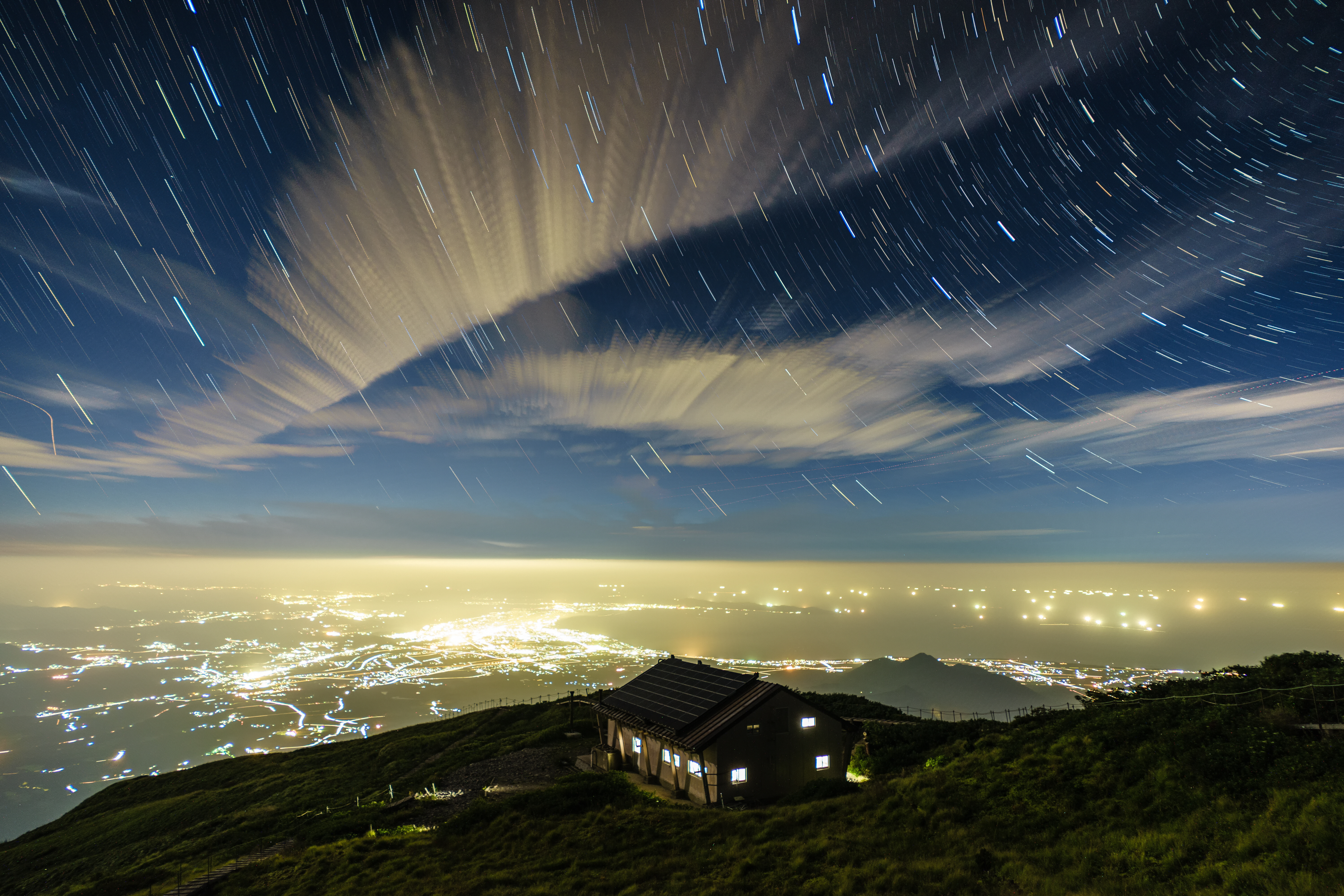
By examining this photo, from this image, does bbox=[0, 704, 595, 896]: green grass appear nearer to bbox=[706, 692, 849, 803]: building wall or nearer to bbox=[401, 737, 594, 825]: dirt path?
bbox=[401, 737, 594, 825]: dirt path

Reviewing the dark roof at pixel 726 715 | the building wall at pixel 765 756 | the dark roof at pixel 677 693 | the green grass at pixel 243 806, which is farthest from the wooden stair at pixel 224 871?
the dark roof at pixel 726 715

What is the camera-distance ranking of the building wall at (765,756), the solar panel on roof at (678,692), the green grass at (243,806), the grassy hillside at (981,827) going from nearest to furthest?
the grassy hillside at (981,827) → the building wall at (765,756) → the green grass at (243,806) → the solar panel on roof at (678,692)

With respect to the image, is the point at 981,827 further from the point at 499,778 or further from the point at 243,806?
the point at 243,806

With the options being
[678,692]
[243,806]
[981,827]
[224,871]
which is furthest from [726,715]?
[243,806]

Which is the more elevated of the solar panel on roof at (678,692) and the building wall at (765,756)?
the solar panel on roof at (678,692)

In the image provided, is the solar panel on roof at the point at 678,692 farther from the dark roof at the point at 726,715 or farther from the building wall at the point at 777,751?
the building wall at the point at 777,751

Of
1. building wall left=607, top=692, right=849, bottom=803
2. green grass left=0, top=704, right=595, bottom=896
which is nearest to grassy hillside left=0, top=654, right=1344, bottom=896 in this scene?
green grass left=0, top=704, right=595, bottom=896

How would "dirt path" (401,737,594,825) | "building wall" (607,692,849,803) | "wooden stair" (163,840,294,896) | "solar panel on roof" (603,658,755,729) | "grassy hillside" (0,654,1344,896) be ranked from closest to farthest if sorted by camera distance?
"grassy hillside" (0,654,1344,896) < "wooden stair" (163,840,294,896) < "building wall" (607,692,849,803) < "dirt path" (401,737,594,825) < "solar panel on roof" (603,658,755,729)
